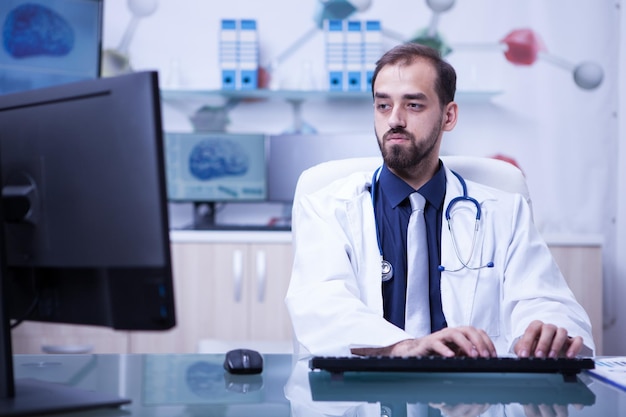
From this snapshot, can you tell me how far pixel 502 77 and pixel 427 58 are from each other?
79.5 inches

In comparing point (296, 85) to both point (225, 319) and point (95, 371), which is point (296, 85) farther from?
point (95, 371)

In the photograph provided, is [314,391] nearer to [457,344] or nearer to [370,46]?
[457,344]

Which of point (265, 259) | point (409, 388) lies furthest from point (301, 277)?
point (265, 259)

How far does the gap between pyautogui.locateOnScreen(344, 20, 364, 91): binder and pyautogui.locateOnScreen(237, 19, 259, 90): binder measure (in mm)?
455

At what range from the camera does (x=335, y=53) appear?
11.7ft

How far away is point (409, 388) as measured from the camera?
1.07 meters

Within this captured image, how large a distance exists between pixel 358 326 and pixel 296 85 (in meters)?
2.46

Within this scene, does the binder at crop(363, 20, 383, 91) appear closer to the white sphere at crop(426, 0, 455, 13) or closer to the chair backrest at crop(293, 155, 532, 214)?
the white sphere at crop(426, 0, 455, 13)

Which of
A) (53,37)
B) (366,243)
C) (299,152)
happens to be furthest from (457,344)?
(53,37)

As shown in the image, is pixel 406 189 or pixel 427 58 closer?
pixel 406 189

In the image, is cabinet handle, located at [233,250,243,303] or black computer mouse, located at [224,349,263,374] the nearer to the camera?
black computer mouse, located at [224,349,263,374]

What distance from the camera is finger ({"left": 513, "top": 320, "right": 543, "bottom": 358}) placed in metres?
1.29

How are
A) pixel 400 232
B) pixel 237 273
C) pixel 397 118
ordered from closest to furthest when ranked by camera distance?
pixel 400 232 → pixel 397 118 → pixel 237 273

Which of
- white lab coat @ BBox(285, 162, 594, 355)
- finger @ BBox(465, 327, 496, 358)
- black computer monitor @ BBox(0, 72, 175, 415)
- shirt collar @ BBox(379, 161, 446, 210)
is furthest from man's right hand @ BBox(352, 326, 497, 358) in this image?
shirt collar @ BBox(379, 161, 446, 210)
